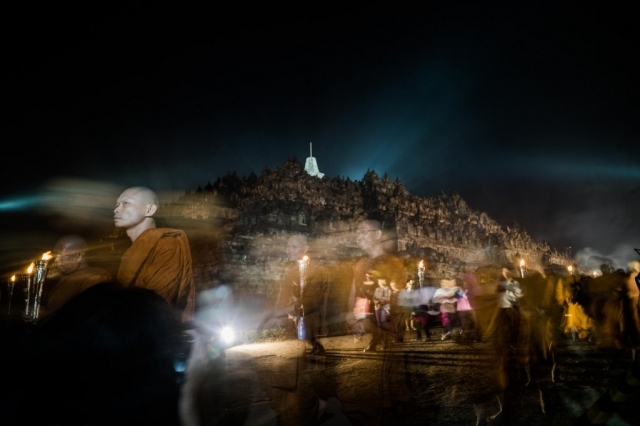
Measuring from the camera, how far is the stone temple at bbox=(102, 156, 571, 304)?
2300 cm

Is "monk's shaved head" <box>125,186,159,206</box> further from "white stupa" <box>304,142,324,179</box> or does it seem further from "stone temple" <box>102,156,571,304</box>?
"white stupa" <box>304,142,324,179</box>

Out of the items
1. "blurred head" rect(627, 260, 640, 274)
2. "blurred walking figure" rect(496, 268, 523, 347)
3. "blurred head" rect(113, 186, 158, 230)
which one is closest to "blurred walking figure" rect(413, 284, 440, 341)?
"blurred walking figure" rect(496, 268, 523, 347)

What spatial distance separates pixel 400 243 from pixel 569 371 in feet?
96.3

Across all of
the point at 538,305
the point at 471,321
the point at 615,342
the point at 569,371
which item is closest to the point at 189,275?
the point at 569,371

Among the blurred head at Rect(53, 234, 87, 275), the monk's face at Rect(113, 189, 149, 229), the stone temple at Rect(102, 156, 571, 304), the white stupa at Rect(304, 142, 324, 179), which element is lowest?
the blurred head at Rect(53, 234, 87, 275)

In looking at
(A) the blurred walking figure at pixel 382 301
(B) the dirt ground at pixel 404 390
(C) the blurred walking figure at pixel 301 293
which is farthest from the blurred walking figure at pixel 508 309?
(C) the blurred walking figure at pixel 301 293

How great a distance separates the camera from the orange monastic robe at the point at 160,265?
2.30 metres

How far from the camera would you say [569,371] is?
236 inches

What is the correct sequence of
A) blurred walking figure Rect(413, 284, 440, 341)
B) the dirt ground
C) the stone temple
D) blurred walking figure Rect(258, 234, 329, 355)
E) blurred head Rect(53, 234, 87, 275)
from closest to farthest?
the dirt ground, blurred head Rect(53, 234, 87, 275), blurred walking figure Rect(258, 234, 329, 355), blurred walking figure Rect(413, 284, 440, 341), the stone temple

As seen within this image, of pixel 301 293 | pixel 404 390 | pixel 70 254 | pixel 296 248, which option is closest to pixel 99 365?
pixel 70 254

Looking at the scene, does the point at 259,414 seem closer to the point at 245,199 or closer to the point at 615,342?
the point at 615,342

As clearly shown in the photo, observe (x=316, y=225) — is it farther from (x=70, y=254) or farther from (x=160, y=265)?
(x=160, y=265)

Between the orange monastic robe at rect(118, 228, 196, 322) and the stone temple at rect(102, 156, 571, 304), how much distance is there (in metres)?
8.70

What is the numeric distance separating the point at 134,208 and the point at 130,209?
0.09 ft
